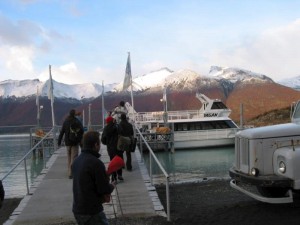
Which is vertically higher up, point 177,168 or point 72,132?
point 72,132

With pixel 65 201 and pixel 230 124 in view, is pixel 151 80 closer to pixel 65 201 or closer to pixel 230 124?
pixel 230 124

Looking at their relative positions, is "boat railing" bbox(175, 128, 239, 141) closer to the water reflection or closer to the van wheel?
the water reflection

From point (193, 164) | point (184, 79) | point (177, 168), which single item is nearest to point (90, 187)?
point (177, 168)

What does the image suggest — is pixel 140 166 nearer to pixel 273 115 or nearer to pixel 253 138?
pixel 253 138

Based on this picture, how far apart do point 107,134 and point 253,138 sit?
5.03 m

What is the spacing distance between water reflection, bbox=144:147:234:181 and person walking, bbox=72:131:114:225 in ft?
47.1

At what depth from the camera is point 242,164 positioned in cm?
888

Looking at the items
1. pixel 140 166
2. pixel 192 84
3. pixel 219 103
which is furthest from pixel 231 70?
pixel 140 166

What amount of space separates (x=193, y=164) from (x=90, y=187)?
2283 centimetres

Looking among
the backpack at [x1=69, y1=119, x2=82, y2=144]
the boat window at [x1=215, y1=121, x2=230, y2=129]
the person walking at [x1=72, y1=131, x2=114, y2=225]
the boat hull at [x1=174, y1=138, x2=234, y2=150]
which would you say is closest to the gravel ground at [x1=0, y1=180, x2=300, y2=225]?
the backpack at [x1=69, y1=119, x2=82, y2=144]

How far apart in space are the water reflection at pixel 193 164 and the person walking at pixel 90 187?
566 inches

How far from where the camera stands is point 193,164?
27938mm

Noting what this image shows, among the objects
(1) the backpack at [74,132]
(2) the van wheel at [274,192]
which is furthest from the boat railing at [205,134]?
(2) the van wheel at [274,192]

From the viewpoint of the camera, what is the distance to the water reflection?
21797 mm
